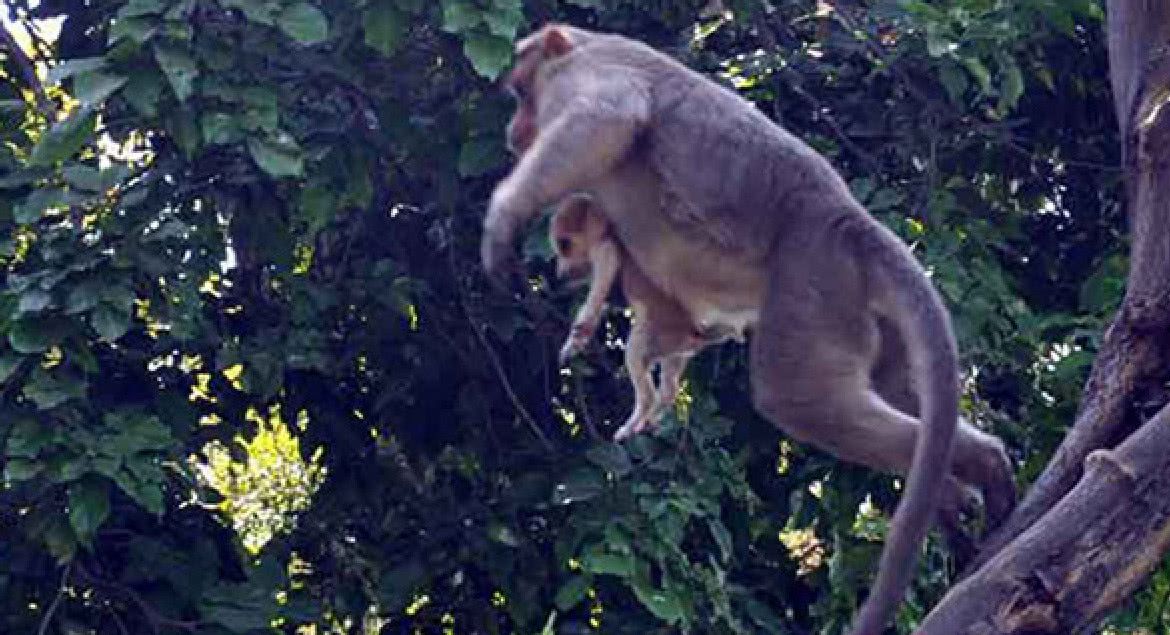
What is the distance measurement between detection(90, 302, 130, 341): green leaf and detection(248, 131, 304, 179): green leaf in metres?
0.55

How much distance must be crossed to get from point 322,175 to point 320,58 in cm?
38

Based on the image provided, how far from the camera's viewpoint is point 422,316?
7.68 meters

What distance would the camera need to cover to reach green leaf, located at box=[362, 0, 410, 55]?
671 cm

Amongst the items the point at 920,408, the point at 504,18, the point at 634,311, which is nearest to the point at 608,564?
the point at 634,311

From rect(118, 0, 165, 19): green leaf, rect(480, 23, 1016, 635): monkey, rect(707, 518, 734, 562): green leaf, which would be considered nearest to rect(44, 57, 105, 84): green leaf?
rect(118, 0, 165, 19): green leaf

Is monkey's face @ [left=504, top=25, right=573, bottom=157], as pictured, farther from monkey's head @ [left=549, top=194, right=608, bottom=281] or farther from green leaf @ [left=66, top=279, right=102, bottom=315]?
green leaf @ [left=66, top=279, right=102, bottom=315]

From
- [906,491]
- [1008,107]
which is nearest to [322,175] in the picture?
[1008,107]

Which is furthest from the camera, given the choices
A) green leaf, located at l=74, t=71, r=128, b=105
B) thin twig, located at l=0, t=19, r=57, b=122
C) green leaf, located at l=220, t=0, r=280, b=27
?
thin twig, located at l=0, t=19, r=57, b=122

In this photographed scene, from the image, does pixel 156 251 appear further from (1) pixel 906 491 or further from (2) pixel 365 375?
(1) pixel 906 491

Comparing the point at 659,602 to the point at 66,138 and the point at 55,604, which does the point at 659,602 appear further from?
the point at 66,138

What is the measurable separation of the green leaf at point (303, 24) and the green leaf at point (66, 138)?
58cm

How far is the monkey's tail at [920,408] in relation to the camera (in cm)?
486

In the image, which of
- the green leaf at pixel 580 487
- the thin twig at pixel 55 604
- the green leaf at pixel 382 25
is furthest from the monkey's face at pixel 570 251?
the thin twig at pixel 55 604

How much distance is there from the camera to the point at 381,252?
7781 mm
